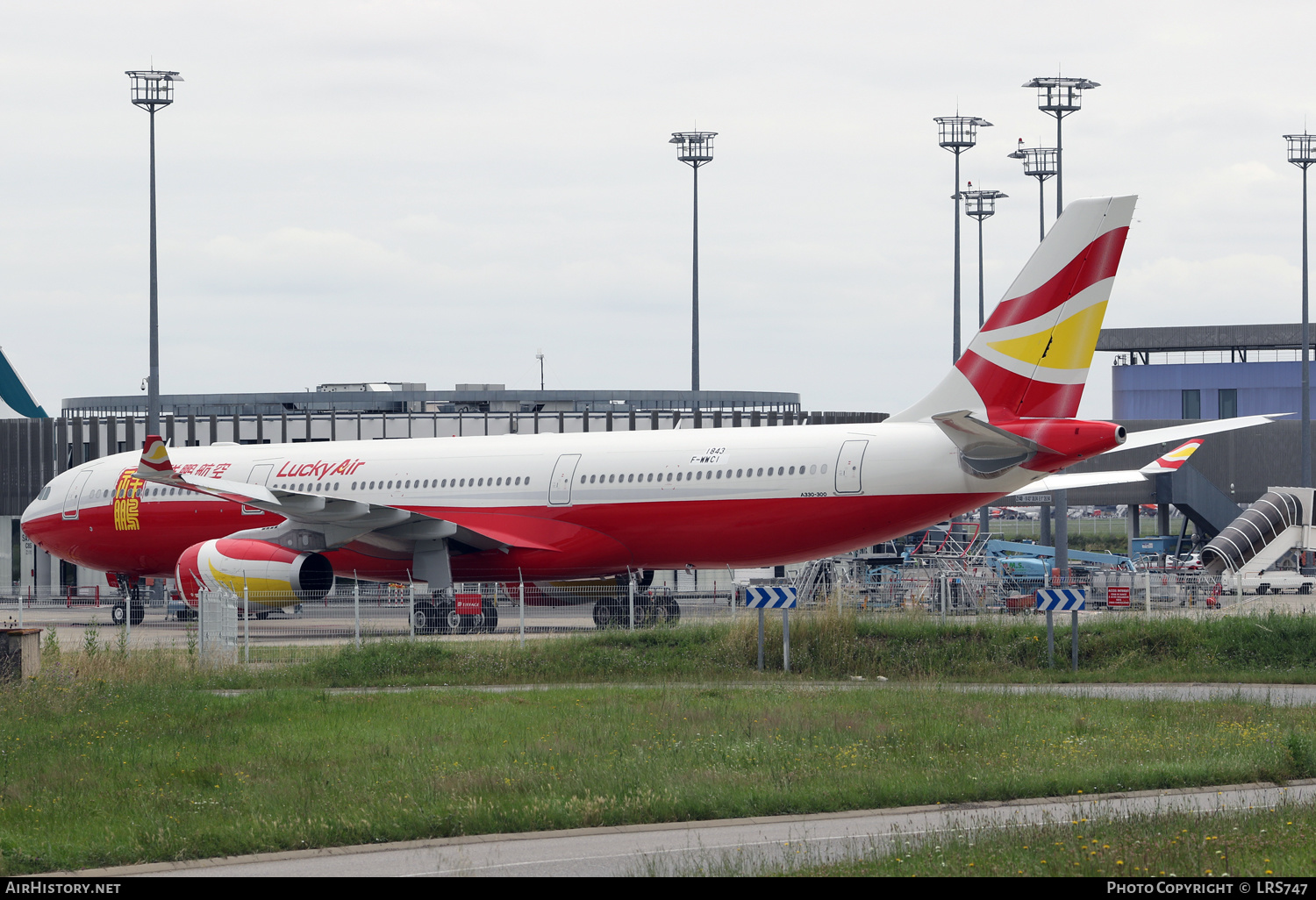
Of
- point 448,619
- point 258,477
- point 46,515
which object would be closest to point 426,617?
point 448,619

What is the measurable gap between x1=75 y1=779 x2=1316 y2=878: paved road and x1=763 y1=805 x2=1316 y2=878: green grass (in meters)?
0.32

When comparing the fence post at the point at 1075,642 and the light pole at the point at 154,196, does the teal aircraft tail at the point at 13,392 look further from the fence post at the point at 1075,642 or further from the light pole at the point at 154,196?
the fence post at the point at 1075,642

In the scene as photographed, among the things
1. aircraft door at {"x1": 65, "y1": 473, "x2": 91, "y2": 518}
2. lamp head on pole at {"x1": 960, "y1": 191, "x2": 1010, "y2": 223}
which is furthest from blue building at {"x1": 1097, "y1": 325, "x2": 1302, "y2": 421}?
aircraft door at {"x1": 65, "y1": 473, "x2": 91, "y2": 518}

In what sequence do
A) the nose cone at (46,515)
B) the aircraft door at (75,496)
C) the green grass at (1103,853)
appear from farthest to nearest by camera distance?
the nose cone at (46,515) < the aircraft door at (75,496) < the green grass at (1103,853)

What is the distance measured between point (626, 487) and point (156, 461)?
28.4ft

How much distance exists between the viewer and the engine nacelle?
2830 centimetres

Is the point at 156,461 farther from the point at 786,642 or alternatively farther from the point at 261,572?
the point at 786,642

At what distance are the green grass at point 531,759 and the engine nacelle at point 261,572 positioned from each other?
9378mm

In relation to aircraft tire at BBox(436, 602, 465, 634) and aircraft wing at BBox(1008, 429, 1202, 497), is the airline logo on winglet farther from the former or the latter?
aircraft wing at BBox(1008, 429, 1202, 497)

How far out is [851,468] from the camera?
2588 centimetres

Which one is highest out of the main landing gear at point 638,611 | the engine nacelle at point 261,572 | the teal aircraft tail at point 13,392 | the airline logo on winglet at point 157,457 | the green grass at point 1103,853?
the teal aircraft tail at point 13,392

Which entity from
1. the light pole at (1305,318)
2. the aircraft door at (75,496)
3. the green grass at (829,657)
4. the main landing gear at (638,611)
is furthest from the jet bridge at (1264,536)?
the aircraft door at (75,496)

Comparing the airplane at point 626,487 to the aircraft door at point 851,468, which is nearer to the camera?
the airplane at point 626,487

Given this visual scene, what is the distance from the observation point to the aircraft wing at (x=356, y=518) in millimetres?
27406
